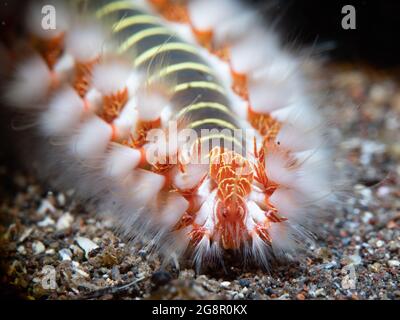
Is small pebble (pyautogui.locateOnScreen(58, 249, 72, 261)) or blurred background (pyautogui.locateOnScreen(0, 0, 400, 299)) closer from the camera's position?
blurred background (pyautogui.locateOnScreen(0, 0, 400, 299))

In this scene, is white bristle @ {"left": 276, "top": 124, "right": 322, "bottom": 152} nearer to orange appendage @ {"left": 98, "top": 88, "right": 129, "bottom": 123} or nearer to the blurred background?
the blurred background

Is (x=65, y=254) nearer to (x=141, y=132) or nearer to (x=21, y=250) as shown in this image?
(x=21, y=250)

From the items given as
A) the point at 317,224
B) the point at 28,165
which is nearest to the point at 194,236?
the point at 317,224

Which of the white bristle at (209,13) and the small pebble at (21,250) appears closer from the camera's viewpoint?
the small pebble at (21,250)

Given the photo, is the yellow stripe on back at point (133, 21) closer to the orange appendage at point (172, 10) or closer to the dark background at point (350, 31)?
the orange appendage at point (172, 10)

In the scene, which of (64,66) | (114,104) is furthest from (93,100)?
(64,66)

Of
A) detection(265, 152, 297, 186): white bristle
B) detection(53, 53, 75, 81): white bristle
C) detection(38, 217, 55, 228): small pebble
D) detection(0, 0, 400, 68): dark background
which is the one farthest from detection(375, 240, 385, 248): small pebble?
detection(53, 53, 75, 81): white bristle

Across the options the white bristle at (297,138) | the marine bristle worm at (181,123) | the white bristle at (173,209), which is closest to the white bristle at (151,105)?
the marine bristle worm at (181,123)
